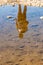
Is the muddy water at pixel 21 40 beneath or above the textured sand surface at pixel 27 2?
beneath

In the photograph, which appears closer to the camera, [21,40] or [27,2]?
[21,40]

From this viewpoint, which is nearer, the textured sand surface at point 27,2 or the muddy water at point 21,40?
the muddy water at point 21,40

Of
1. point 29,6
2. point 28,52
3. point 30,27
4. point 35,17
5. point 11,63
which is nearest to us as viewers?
point 11,63

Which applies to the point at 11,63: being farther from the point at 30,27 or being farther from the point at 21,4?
the point at 21,4

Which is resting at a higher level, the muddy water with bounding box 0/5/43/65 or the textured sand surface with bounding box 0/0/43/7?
the textured sand surface with bounding box 0/0/43/7

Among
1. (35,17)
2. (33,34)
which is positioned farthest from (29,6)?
(33,34)

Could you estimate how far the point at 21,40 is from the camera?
7.29m

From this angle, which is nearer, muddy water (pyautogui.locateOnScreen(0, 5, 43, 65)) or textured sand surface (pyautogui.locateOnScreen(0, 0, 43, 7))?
muddy water (pyautogui.locateOnScreen(0, 5, 43, 65))

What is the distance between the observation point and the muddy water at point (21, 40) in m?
6.17

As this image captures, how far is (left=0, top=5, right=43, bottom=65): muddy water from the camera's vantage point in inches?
243

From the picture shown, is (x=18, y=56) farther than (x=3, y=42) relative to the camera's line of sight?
No

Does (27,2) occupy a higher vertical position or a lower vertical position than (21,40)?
higher

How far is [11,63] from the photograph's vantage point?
19.7 ft

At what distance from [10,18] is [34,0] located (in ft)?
9.94
